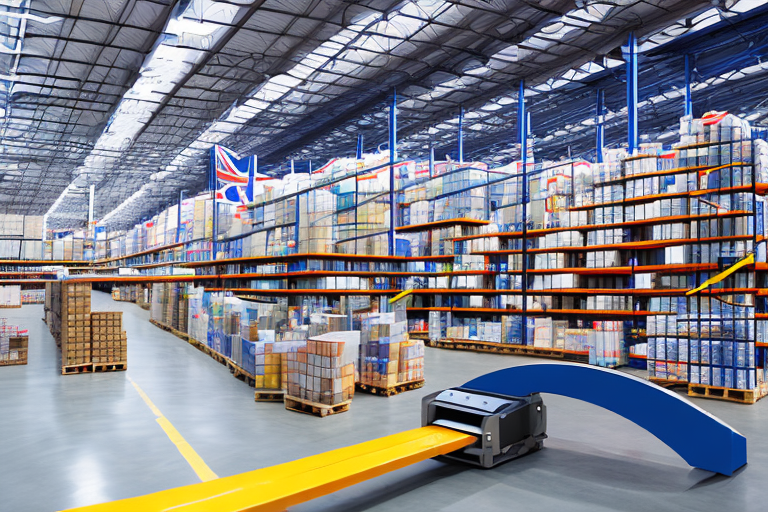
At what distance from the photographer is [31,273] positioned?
Result: 25.6 meters

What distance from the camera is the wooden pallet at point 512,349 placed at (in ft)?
32.7

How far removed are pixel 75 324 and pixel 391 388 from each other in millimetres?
→ 5081

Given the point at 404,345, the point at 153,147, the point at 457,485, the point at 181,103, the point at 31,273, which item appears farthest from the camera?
the point at 31,273

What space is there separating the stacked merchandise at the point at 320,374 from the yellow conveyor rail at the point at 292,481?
6.46ft

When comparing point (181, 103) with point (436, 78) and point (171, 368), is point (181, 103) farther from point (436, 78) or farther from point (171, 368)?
point (171, 368)

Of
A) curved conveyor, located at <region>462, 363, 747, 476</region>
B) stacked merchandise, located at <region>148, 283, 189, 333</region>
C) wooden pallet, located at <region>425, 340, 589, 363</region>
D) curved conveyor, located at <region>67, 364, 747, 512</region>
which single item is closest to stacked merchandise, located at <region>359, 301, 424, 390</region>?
curved conveyor, located at <region>67, 364, 747, 512</region>

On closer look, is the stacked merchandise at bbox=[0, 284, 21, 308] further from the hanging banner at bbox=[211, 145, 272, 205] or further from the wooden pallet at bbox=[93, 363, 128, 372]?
the wooden pallet at bbox=[93, 363, 128, 372]

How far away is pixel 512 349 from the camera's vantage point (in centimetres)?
1088

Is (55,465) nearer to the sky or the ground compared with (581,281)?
nearer to the ground

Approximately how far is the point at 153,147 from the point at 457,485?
21443 mm

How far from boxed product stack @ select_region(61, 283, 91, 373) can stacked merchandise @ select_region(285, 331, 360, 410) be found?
4063mm

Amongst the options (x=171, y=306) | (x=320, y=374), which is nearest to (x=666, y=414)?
(x=320, y=374)

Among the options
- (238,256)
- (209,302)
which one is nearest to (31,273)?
(238,256)

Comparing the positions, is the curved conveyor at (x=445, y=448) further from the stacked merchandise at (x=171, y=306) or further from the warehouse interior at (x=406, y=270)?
the stacked merchandise at (x=171, y=306)
